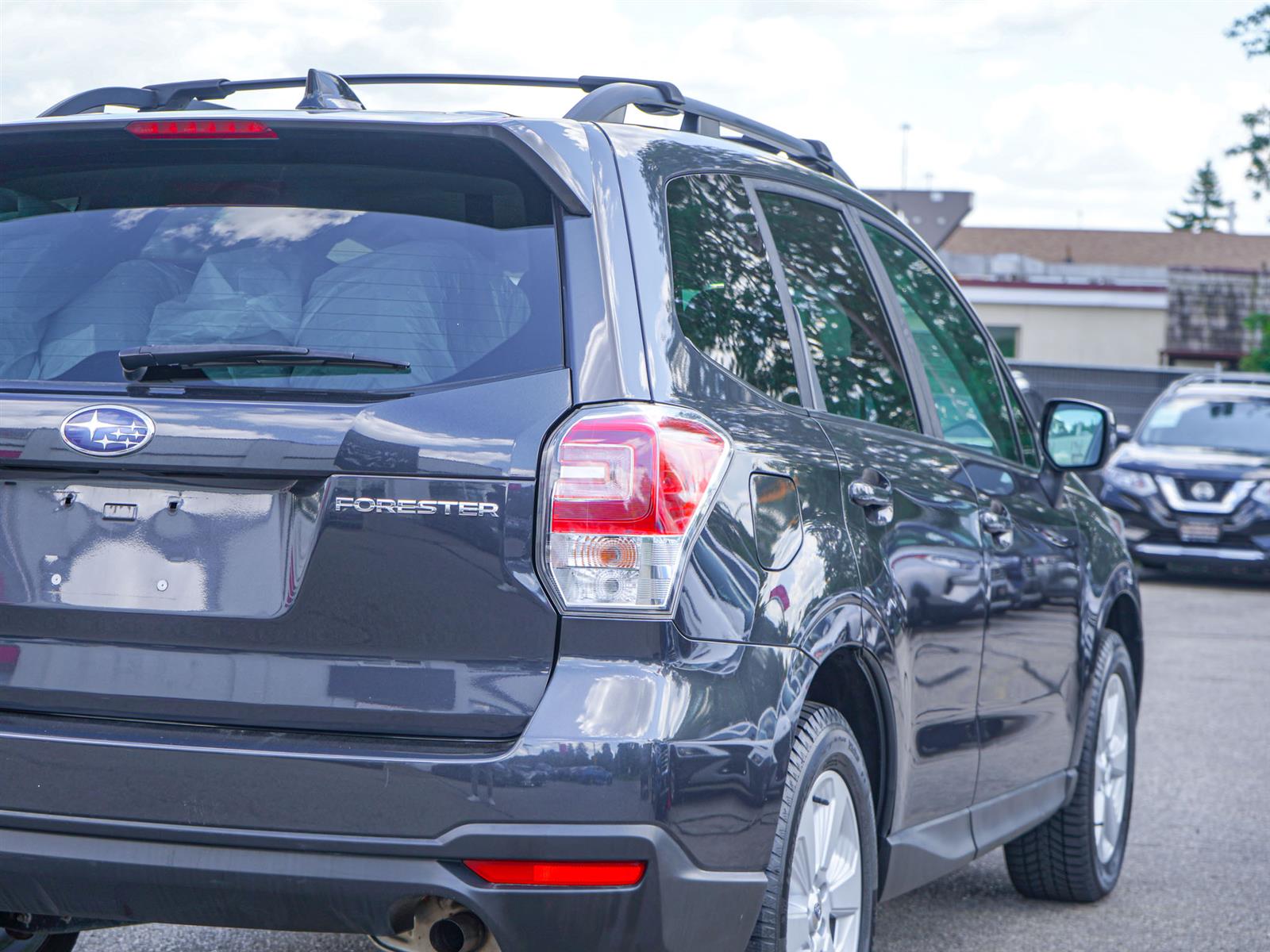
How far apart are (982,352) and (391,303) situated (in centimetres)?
235

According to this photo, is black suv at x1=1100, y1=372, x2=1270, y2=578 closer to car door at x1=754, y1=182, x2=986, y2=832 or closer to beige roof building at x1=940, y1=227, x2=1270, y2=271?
car door at x1=754, y1=182, x2=986, y2=832

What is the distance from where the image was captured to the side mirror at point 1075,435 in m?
5.08

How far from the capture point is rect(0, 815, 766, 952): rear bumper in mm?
2715

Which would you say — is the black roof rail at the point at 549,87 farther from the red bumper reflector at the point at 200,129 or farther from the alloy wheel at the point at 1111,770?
the alloy wheel at the point at 1111,770

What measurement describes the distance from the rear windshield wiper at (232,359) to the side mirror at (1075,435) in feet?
8.81

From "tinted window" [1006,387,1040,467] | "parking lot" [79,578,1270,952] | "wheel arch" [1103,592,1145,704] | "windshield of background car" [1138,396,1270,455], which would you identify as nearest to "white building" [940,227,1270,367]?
"windshield of background car" [1138,396,1270,455]

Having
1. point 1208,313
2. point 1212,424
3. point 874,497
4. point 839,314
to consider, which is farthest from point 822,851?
point 1208,313

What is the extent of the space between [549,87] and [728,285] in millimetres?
983

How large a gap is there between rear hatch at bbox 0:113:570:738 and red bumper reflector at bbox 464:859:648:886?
0.20m

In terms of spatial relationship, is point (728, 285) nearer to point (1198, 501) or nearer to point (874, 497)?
point (874, 497)


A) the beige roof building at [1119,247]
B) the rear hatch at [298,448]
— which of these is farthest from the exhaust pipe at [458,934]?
the beige roof building at [1119,247]

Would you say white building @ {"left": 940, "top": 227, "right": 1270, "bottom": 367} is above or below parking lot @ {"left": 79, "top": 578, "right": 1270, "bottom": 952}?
above

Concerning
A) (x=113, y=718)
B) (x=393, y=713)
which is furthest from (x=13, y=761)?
(x=393, y=713)

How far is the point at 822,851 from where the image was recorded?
3309mm
